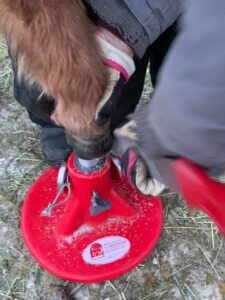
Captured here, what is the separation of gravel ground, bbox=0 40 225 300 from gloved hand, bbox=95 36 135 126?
0.45 m

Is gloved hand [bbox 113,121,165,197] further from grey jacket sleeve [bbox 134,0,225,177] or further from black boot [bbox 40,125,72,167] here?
grey jacket sleeve [bbox 134,0,225,177]

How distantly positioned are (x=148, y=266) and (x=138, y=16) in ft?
1.96

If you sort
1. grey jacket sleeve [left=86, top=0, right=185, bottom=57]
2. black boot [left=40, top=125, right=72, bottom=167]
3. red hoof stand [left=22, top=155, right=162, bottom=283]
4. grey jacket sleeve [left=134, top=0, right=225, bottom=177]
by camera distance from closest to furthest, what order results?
grey jacket sleeve [left=134, top=0, right=225, bottom=177], grey jacket sleeve [left=86, top=0, right=185, bottom=57], red hoof stand [left=22, top=155, right=162, bottom=283], black boot [left=40, top=125, right=72, bottom=167]

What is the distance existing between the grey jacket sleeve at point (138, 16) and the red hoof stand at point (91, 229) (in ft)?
1.16

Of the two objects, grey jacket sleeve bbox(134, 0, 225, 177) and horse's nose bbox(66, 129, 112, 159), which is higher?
grey jacket sleeve bbox(134, 0, 225, 177)

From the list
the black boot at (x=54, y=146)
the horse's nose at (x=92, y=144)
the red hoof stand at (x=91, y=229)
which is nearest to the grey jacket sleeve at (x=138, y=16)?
the horse's nose at (x=92, y=144)

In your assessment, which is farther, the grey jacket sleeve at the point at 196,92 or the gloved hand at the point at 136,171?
the gloved hand at the point at 136,171

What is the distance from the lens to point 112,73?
799mm

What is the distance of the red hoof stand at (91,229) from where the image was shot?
1.09m

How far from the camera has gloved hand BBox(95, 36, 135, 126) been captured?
78cm

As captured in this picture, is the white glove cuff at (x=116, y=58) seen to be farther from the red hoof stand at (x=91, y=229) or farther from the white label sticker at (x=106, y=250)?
the white label sticker at (x=106, y=250)

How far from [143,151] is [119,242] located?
0.53 metres

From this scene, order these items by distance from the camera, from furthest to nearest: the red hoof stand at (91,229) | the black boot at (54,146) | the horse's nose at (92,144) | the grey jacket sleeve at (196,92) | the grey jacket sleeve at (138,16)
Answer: the black boot at (54,146), the red hoof stand at (91,229), the horse's nose at (92,144), the grey jacket sleeve at (138,16), the grey jacket sleeve at (196,92)

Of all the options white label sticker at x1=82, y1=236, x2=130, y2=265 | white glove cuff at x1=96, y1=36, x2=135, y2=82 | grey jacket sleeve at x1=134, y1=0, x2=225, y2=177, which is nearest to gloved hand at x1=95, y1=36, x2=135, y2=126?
white glove cuff at x1=96, y1=36, x2=135, y2=82
